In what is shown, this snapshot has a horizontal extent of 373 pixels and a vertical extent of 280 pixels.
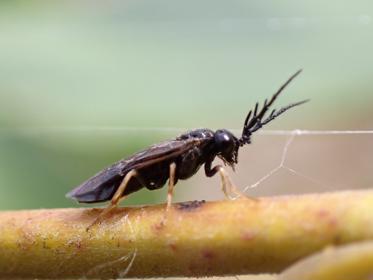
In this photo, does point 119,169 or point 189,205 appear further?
point 119,169

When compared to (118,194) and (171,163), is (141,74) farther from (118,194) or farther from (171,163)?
(118,194)

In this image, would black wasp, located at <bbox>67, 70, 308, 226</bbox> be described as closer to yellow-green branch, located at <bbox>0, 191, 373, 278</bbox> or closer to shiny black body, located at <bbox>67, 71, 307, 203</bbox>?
shiny black body, located at <bbox>67, 71, 307, 203</bbox>

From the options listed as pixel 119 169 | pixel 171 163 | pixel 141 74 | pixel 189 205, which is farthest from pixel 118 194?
pixel 141 74

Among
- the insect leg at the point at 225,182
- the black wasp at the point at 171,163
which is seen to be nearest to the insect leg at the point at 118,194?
the black wasp at the point at 171,163

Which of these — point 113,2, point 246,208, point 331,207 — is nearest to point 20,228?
point 246,208

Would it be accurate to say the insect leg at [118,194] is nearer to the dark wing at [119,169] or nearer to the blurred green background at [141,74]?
the dark wing at [119,169]
